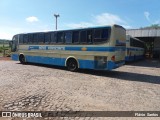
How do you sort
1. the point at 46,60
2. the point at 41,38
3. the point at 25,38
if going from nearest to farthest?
the point at 46,60 → the point at 41,38 → the point at 25,38

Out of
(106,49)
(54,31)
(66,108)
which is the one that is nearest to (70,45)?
(54,31)

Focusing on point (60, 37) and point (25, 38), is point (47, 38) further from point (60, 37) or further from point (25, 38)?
point (25, 38)

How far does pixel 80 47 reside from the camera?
45.2 feet

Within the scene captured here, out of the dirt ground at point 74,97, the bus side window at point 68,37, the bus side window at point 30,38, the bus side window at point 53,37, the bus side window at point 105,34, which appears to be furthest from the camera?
the bus side window at point 30,38

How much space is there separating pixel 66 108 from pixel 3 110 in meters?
1.82

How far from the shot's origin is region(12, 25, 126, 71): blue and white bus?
40.7 ft

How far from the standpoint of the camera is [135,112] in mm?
6246

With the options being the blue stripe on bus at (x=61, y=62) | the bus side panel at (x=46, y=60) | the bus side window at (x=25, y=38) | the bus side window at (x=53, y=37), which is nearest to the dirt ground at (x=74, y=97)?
the blue stripe on bus at (x=61, y=62)

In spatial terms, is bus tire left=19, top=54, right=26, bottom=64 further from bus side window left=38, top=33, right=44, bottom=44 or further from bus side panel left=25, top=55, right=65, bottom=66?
bus side window left=38, top=33, right=44, bottom=44

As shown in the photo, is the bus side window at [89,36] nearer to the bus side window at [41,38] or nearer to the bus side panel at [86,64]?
the bus side panel at [86,64]

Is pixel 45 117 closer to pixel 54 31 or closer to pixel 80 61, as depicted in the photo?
pixel 80 61

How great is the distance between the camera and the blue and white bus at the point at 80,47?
12.4 metres

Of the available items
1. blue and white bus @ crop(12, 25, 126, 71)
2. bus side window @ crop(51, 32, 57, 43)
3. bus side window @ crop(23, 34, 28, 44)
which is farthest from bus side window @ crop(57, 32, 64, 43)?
bus side window @ crop(23, 34, 28, 44)

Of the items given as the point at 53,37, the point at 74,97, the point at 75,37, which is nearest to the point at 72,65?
the point at 75,37
